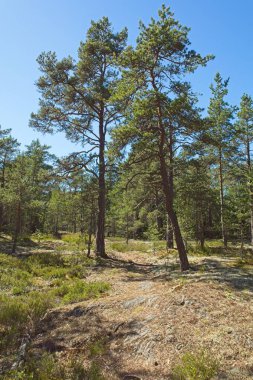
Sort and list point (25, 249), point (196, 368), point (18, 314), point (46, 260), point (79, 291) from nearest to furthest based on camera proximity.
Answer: point (196, 368) → point (18, 314) → point (79, 291) → point (46, 260) → point (25, 249)

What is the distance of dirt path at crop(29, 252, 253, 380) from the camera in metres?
6.27

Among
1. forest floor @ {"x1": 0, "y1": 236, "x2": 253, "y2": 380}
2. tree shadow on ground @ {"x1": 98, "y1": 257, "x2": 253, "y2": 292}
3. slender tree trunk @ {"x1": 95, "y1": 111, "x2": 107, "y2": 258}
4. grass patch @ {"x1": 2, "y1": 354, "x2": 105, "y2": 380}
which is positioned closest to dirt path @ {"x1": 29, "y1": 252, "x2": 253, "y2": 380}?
forest floor @ {"x1": 0, "y1": 236, "x2": 253, "y2": 380}

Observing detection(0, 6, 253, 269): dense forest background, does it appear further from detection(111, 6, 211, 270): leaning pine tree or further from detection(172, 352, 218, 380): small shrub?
detection(172, 352, 218, 380): small shrub

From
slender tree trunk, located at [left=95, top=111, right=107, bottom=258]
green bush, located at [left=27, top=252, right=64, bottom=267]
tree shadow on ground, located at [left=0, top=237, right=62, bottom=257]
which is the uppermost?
slender tree trunk, located at [left=95, top=111, right=107, bottom=258]

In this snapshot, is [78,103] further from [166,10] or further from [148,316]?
[148,316]

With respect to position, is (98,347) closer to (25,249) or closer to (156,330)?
(156,330)

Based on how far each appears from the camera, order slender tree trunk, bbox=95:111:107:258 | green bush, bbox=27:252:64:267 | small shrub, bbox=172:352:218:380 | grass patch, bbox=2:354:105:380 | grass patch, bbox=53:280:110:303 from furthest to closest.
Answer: slender tree trunk, bbox=95:111:107:258 → green bush, bbox=27:252:64:267 → grass patch, bbox=53:280:110:303 → grass patch, bbox=2:354:105:380 → small shrub, bbox=172:352:218:380

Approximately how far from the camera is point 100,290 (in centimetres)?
1238

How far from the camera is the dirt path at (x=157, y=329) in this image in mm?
6266

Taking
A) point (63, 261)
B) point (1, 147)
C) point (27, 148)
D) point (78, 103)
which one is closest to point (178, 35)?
point (78, 103)

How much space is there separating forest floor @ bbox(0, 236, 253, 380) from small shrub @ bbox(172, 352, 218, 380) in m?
0.04

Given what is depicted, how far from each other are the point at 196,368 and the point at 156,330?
77.5 inches

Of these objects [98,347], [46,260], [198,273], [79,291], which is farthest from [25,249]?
[98,347]

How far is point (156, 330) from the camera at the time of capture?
7504mm
